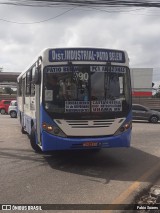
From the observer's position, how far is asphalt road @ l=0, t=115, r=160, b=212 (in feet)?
22.9

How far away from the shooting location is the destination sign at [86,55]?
10.0 meters

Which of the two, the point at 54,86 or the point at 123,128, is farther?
the point at 123,128

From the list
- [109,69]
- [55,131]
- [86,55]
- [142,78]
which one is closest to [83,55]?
[86,55]

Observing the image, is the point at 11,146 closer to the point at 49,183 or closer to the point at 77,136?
the point at 77,136

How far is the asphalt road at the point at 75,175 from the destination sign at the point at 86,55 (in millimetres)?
2847

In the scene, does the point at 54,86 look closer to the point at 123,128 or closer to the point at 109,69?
the point at 109,69

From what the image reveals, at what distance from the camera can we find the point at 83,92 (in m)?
9.98

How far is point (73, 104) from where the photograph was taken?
9.84m

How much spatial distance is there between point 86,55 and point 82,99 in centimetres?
120

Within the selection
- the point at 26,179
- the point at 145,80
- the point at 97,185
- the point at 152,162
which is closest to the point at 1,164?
the point at 26,179

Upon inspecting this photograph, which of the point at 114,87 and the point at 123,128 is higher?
the point at 114,87

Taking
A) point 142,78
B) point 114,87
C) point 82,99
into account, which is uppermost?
point 142,78

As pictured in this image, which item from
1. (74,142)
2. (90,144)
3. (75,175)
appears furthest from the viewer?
(90,144)

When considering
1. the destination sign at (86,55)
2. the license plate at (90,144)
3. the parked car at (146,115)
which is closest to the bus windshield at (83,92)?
the destination sign at (86,55)
